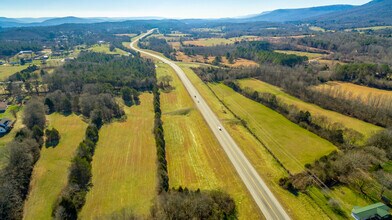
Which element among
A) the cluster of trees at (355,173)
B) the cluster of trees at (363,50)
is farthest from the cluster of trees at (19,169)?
the cluster of trees at (363,50)

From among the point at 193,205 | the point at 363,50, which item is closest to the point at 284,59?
the point at 363,50

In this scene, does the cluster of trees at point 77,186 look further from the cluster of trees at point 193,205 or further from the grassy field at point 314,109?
the grassy field at point 314,109

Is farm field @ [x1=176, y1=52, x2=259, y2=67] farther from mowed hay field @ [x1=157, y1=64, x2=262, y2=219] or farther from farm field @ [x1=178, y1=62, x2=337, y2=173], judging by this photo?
mowed hay field @ [x1=157, y1=64, x2=262, y2=219]

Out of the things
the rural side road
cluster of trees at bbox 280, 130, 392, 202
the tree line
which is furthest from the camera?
cluster of trees at bbox 280, 130, 392, 202

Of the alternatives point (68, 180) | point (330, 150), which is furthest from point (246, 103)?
point (68, 180)

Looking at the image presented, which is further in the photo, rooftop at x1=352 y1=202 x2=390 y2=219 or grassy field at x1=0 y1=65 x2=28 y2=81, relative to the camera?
grassy field at x1=0 y1=65 x2=28 y2=81

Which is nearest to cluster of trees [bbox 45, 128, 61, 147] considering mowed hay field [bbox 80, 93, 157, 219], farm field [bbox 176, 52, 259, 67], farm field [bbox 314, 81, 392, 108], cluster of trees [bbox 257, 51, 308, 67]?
mowed hay field [bbox 80, 93, 157, 219]
